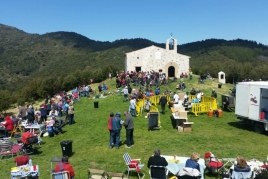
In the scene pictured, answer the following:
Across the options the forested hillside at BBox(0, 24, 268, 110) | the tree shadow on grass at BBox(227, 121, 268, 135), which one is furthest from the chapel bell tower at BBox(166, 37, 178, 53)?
the tree shadow on grass at BBox(227, 121, 268, 135)

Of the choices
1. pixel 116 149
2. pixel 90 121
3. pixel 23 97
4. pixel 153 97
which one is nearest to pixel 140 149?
pixel 116 149

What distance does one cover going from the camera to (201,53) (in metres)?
144

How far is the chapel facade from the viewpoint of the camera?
4434cm

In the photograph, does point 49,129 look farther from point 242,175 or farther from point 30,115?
point 242,175

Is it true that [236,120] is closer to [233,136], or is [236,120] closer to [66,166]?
[233,136]

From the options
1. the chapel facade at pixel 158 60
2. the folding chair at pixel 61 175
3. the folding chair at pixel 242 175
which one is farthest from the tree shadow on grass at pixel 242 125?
the chapel facade at pixel 158 60

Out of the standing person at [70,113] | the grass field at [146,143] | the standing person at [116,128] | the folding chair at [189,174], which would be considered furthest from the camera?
the standing person at [70,113]

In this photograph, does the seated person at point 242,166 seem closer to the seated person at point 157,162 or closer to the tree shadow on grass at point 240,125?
the seated person at point 157,162

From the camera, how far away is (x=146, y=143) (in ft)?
41.2

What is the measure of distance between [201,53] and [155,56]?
106 m

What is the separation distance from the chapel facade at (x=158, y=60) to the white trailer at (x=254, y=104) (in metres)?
28.9

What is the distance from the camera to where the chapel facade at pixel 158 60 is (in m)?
44.3

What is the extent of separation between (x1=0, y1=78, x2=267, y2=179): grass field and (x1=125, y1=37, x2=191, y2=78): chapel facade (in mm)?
26179

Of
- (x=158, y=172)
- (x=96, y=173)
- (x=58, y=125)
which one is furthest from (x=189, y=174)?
(x=58, y=125)
